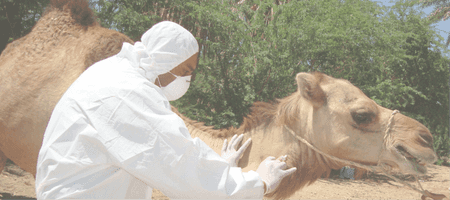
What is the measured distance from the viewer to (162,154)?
1525mm

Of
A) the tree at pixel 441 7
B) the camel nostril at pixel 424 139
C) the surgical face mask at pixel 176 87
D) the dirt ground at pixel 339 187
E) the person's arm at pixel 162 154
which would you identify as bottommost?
the dirt ground at pixel 339 187

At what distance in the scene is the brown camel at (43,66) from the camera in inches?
150

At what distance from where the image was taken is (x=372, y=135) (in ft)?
8.39

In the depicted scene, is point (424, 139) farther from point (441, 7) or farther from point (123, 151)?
point (441, 7)

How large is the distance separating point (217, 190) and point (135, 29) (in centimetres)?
585

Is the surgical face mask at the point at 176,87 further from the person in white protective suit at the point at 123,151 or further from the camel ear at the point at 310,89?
the camel ear at the point at 310,89

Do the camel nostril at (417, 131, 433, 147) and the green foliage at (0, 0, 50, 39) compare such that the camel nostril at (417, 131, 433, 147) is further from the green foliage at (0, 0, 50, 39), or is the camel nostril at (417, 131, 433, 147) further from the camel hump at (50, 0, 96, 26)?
the green foliage at (0, 0, 50, 39)

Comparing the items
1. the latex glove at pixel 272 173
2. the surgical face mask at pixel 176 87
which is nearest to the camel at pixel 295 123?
the latex glove at pixel 272 173

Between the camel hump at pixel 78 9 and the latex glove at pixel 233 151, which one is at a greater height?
the camel hump at pixel 78 9

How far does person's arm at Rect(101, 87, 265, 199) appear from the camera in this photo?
1.53m

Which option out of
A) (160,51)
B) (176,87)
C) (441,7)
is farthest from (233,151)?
(441,7)

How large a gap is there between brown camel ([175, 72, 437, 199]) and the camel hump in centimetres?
254

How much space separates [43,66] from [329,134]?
127 inches

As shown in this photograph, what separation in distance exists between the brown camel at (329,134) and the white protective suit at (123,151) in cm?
99
